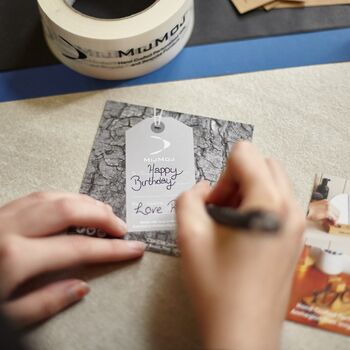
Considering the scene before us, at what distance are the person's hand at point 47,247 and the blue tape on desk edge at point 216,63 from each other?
0.85 ft

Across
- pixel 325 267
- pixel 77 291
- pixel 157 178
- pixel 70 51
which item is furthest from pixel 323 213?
pixel 70 51

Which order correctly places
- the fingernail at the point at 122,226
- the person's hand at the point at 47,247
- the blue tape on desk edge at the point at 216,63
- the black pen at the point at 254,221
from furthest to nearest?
the blue tape on desk edge at the point at 216,63
the fingernail at the point at 122,226
the person's hand at the point at 47,247
the black pen at the point at 254,221

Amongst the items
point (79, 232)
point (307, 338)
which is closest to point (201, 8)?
point (79, 232)

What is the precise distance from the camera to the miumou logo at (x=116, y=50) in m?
0.74

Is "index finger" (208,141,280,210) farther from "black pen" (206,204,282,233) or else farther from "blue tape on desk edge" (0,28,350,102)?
"blue tape on desk edge" (0,28,350,102)

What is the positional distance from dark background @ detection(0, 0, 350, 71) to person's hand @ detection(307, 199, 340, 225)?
333 millimetres

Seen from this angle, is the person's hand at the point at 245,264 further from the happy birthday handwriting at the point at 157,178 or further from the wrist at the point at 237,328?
the happy birthday handwriting at the point at 157,178

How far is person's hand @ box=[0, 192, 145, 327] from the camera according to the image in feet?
1.83

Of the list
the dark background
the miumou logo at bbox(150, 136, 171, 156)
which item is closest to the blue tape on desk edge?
the dark background

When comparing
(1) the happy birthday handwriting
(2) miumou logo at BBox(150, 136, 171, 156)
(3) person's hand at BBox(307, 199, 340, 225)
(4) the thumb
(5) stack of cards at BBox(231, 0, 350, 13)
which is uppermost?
(5) stack of cards at BBox(231, 0, 350, 13)

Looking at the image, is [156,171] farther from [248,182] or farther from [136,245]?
[248,182]

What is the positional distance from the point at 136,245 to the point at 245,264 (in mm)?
256

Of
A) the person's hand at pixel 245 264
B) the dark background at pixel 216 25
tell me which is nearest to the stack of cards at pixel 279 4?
the dark background at pixel 216 25

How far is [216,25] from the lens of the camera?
846 mm
